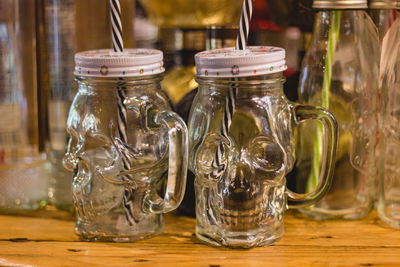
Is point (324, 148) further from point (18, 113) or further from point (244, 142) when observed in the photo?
point (18, 113)

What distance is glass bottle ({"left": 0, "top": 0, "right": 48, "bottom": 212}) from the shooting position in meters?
0.84

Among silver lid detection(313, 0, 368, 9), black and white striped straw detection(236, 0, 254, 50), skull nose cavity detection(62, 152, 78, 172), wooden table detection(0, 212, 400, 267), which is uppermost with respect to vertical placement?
silver lid detection(313, 0, 368, 9)

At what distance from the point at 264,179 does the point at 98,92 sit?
224 mm

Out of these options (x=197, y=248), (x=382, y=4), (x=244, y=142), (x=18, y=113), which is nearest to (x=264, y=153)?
(x=244, y=142)

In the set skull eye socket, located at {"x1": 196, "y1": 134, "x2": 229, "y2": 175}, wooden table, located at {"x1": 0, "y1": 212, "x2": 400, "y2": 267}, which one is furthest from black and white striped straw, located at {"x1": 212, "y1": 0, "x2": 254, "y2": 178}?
wooden table, located at {"x1": 0, "y1": 212, "x2": 400, "y2": 267}

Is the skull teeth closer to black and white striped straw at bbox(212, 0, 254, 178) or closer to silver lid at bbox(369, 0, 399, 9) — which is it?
black and white striped straw at bbox(212, 0, 254, 178)

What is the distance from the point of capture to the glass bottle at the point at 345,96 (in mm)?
767

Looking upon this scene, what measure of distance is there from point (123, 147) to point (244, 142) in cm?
14

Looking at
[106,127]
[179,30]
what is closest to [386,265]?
[106,127]

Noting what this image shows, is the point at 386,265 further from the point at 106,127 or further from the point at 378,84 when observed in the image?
the point at 106,127

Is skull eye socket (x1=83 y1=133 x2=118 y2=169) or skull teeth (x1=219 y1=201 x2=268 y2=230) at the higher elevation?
skull eye socket (x1=83 y1=133 x2=118 y2=169)

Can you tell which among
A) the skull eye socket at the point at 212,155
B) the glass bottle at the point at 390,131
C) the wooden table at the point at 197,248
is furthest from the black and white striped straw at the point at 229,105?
the glass bottle at the point at 390,131

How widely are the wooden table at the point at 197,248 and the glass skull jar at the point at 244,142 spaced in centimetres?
3

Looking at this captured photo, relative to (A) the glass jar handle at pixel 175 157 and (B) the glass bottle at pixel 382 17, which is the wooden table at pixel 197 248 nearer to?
(A) the glass jar handle at pixel 175 157
